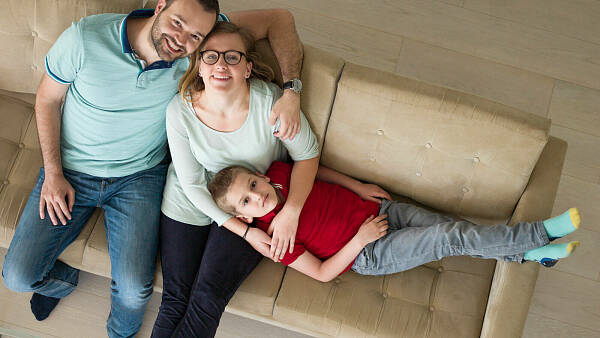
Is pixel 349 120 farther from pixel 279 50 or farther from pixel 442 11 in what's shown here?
pixel 442 11

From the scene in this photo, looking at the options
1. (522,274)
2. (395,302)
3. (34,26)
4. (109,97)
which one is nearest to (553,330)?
(522,274)

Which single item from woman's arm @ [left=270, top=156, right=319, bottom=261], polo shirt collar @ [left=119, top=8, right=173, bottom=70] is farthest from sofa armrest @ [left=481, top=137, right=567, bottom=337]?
polo shirt collar @ [left=119, top=8, right=173, bottom=70]

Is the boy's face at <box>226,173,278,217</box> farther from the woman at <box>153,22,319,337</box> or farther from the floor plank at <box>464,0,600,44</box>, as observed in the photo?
the floor plank at <box>464,0,600,44</box>

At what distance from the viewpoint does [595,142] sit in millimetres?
2525

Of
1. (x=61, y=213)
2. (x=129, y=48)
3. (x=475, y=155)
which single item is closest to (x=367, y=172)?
(x=475, y=155)

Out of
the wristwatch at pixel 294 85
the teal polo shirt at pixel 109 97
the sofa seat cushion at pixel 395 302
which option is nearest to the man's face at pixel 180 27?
the teal polo shirt at pixel 109 97

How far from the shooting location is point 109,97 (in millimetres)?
1779

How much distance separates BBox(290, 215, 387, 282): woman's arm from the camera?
1830 mm

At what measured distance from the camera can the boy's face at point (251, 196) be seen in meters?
1.77

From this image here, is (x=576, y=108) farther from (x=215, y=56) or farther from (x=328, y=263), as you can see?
(x=215, y=56)

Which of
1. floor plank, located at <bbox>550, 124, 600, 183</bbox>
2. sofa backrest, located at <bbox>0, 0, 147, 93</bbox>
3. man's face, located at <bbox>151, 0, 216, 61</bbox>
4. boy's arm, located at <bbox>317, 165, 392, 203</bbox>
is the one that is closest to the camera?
man's face, located at <bbox>151, 0, 216, 61</bbox>

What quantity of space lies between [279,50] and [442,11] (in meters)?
1.31

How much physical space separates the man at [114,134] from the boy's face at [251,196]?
20cm

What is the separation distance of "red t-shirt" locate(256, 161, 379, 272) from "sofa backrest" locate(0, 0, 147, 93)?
921 mm
